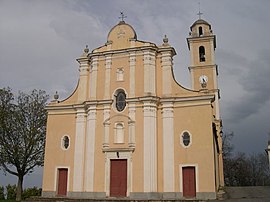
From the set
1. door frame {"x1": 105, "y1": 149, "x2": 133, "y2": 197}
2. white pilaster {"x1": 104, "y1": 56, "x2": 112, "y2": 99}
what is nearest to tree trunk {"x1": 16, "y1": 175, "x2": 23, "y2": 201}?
door frame {"x1": 105, "y1": 149, "x2": 133, "y2": 197}

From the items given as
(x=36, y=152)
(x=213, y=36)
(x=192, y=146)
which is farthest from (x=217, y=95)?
(x=36, y=152)

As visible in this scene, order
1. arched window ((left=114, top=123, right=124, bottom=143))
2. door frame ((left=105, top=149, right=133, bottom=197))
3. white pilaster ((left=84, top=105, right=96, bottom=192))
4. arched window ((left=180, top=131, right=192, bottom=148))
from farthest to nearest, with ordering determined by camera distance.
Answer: arched window ((left=114, top=123, right=124, bottom=143)) < white pilaster ((left=84, top=105, right=96, bottom=192)) < door frame ((left=105, top=149, right=133, bottom=197)) < arched window ((left=180, top=131, right=192, bottom=148))

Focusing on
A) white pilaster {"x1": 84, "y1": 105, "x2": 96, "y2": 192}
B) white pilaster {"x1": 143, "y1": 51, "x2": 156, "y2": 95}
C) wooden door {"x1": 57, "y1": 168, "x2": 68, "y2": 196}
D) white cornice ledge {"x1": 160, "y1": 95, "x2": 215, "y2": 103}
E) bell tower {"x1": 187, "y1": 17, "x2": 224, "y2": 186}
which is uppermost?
bell tower {"x1": 187, "y1": 17, "x2": 224, "y2": 186}

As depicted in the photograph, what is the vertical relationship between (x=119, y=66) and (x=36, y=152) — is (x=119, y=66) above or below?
above

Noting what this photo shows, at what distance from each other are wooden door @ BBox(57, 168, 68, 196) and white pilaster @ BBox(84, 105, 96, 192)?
82.8 inches

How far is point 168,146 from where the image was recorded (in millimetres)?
22891

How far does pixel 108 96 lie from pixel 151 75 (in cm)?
362

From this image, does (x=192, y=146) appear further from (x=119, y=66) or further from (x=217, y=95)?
(x=217, y=95)

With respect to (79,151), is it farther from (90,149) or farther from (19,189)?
(19,189)

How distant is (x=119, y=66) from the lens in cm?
2550

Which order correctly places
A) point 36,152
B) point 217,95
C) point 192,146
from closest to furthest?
point 192,146, point 36,152, point 217,95

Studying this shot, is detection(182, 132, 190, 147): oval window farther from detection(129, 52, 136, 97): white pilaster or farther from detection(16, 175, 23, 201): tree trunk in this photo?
detection(16, 175, 23, 201): tree trunk

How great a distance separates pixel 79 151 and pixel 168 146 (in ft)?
22.3

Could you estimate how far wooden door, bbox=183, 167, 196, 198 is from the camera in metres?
21.8
